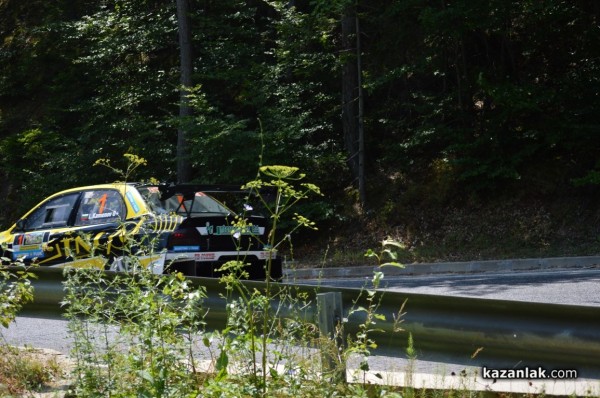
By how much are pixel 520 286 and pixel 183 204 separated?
5160 millimetres

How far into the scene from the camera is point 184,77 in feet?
77.7

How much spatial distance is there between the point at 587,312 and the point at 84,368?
2960 mm

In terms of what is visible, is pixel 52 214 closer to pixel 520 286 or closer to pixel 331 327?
pixel 520 286

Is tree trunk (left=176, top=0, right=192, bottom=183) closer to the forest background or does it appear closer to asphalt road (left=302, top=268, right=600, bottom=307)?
the forest background

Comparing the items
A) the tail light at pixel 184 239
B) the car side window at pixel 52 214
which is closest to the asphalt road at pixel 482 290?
the tail light at pixel 184 239

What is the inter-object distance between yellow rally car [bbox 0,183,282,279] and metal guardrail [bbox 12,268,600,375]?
4.05 meters

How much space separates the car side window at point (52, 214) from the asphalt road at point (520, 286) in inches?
172

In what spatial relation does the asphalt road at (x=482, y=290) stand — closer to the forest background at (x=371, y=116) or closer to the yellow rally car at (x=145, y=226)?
the yellow rally car at (x=145, y=226)

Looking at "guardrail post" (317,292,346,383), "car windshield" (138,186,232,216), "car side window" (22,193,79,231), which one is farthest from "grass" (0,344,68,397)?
"car side window" (22,193,79,231)

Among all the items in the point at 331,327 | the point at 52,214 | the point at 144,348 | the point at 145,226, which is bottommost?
the point at 144,348

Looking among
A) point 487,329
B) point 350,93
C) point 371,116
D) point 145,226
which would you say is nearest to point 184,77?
point 350,93

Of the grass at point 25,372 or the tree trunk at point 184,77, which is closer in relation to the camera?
the grass at point 25,372

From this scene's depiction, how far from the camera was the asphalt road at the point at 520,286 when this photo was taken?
10891 mm

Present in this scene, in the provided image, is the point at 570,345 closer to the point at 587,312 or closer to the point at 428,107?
the point at 587,312
